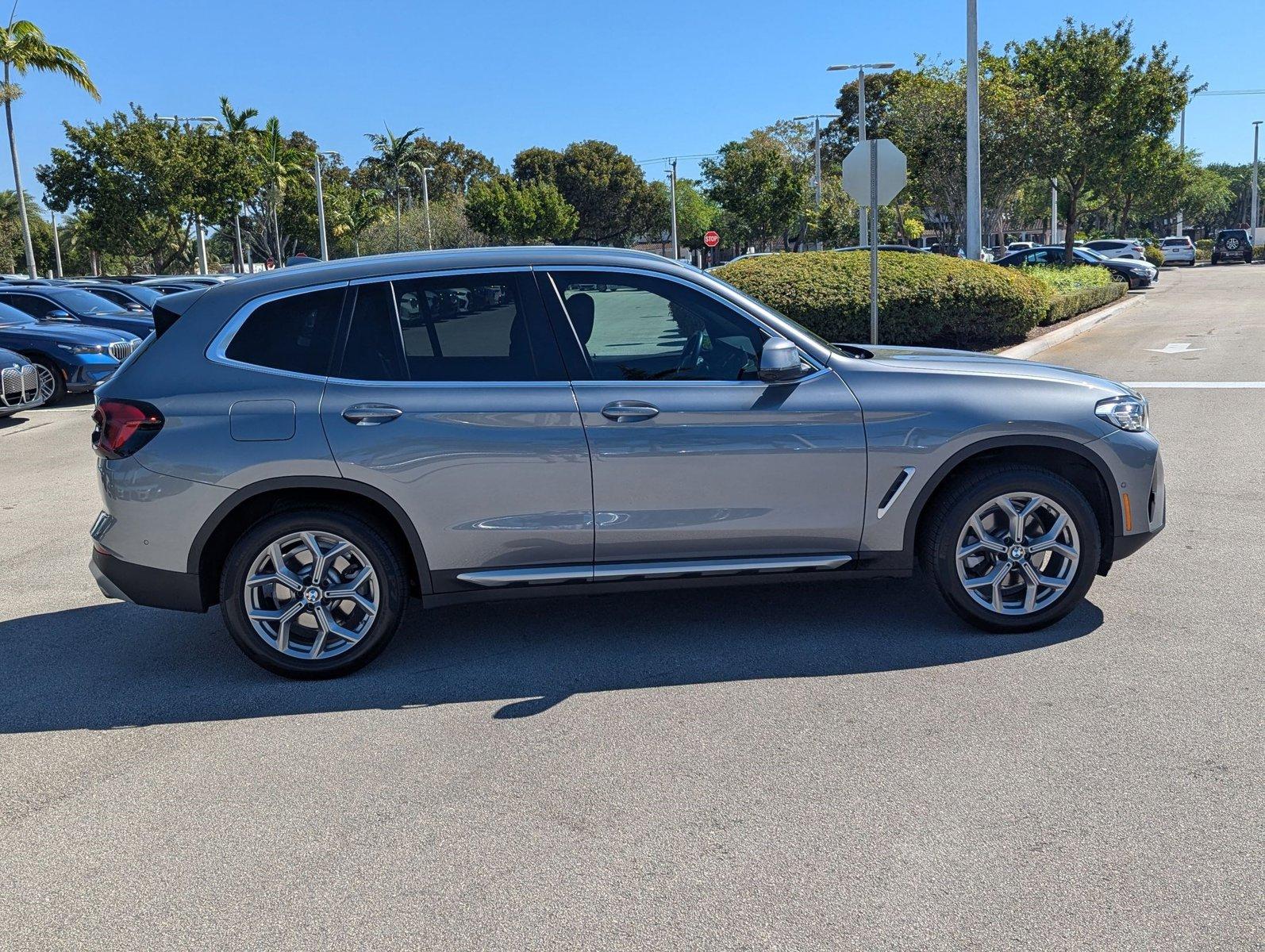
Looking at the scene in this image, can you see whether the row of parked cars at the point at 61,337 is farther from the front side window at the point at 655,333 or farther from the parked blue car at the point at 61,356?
the front side window at the point at 655,333

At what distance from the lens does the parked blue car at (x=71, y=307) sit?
18297 mm

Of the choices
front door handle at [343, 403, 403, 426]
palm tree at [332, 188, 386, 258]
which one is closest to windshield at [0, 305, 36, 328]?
front door handle at [343, 403, 403, 426]

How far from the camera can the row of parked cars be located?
13992 mm

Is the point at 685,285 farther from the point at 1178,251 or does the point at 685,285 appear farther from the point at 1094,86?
the point at 1178,251

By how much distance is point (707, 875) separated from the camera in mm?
3420

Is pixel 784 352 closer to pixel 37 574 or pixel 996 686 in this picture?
pixel 996 686

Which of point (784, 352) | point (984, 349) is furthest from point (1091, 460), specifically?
point (984, 349)

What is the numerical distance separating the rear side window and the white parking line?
11.1 meters

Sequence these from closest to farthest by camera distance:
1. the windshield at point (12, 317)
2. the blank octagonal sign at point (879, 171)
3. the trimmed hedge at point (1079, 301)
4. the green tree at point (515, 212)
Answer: the blank octagonal sign at point (879, 171), the windshield at point (12, 317), the trimmed hedge at point (1079, 301), the green tree at point (515, 212)

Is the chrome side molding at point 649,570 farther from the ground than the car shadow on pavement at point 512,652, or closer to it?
farther from the ground

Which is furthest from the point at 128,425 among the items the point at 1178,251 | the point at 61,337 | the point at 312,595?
the point at 1178,251

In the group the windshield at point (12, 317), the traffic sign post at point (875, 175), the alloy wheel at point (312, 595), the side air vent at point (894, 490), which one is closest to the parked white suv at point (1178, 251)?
the traffic sign post at point (875, 175)

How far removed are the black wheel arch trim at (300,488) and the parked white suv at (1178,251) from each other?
58360 millimetres

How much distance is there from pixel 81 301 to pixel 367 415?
655 inches
